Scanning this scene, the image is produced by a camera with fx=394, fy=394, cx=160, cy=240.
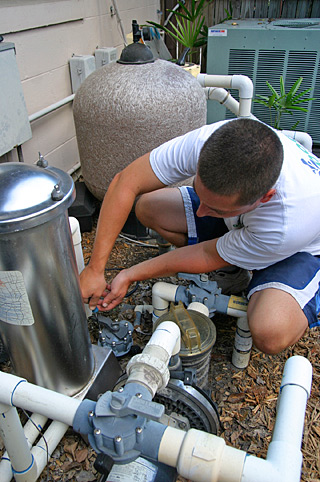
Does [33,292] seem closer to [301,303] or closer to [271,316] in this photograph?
[271,316]

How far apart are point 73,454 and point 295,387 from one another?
101 cm

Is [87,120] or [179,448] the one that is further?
[87,120]

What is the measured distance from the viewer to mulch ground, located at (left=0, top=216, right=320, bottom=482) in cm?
147

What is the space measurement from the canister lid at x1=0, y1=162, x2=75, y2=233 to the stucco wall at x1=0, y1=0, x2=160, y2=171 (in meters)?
1.50

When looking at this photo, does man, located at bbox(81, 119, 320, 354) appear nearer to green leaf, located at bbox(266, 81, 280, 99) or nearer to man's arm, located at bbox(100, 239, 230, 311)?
man's arm, located at bbox(100, 239, 230, 311)

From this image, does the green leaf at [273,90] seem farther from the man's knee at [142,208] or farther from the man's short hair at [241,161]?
the man's short hair at [241,161]

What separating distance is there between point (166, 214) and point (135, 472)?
1.35 meters

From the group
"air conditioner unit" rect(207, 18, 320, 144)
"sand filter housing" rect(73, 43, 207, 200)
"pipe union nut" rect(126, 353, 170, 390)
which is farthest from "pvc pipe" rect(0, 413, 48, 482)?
"air conditioner unit" rect(207, 18, 320, 144)

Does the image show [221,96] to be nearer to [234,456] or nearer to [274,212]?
[274,212]

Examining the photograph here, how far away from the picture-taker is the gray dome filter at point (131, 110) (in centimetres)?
240

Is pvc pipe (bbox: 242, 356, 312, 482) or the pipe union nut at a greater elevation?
pvc pipe (bbox: 242, 356, 312, 482)

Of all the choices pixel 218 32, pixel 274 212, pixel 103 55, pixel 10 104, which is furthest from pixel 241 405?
pixel 218 32

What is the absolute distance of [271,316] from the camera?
1.56m

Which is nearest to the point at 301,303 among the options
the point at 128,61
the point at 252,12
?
the point at 128,61
